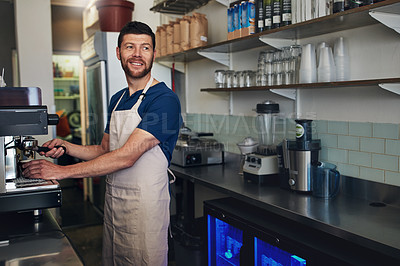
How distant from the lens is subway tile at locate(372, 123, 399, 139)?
2.14 meters

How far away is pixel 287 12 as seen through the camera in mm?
2408

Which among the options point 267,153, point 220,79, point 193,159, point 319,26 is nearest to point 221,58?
point 220,79

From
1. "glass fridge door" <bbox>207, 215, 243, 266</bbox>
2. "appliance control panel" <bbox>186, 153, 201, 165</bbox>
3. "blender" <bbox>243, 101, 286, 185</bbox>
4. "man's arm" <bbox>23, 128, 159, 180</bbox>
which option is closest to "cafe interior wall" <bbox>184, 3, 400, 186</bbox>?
"blender" <bbox>243, 101, 286, 185</bbox>

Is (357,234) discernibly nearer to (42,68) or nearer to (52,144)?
(52,144)

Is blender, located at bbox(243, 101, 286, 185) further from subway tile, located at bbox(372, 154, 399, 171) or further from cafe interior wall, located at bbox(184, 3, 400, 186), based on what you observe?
subway tile, located at bbox(372, 154, 399, 171)

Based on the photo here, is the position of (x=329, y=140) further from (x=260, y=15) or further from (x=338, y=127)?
(x=260, y=15)

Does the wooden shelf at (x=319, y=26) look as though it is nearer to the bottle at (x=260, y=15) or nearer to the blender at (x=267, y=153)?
the bottle at (x=260, y=15)

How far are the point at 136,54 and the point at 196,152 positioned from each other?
136 cm

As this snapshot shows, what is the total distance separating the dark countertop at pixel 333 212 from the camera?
1.66m

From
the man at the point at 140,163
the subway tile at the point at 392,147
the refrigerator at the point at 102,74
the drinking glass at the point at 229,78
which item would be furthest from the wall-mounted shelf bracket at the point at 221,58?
the subway tile at the point at 392,147

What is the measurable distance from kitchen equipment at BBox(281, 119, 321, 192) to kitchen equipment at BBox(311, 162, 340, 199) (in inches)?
1.3

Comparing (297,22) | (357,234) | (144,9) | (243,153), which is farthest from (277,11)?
(144,9)

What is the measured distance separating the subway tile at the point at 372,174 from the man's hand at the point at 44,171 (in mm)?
1662

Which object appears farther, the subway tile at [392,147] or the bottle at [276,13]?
the bottle at [276,13]
